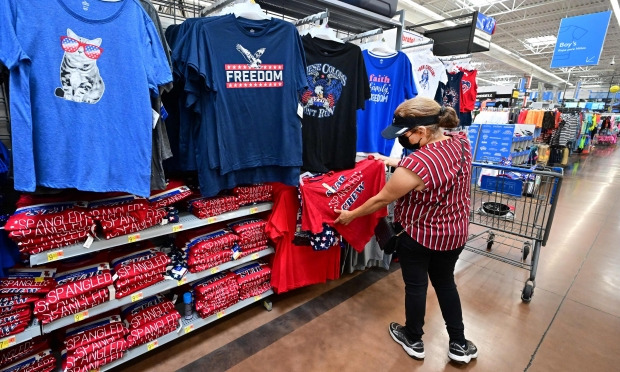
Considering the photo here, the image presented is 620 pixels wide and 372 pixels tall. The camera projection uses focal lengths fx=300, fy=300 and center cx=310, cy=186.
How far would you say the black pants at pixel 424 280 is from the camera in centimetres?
207

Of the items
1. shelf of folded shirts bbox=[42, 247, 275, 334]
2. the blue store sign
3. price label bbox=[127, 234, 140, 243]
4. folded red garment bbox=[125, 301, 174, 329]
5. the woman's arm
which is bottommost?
folded red garment bbox=[125, 301, 174, 329]

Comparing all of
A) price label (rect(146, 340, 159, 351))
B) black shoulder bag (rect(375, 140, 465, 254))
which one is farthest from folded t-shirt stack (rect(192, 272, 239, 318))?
black shoulder bag (rect(375, 140, 465, 254))

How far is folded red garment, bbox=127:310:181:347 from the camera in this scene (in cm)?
194

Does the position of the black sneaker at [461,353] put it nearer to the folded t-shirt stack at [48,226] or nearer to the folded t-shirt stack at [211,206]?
the folded t-shirt stack at [211,206]

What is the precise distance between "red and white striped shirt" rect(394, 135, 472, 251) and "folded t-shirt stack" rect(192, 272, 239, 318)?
4.71ft

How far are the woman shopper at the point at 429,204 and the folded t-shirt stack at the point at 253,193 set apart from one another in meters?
0.70

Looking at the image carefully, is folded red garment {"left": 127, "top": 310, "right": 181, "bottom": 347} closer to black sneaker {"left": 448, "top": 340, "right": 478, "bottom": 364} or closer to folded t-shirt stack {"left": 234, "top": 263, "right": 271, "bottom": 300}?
folded t-shirt stack {"left": 234, "top": 263, "right": 271, "bottom": 300}

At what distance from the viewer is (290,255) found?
2.67 metres

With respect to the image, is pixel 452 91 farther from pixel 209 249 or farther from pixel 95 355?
pixel 95 355

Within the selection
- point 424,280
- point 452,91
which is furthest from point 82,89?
point 452,91

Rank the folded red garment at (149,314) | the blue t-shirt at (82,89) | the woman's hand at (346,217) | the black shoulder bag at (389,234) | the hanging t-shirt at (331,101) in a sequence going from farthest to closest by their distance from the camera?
the hanging t-shirt at (331,101)
the woman's hand at (346,217)
the black shoulder bag at (389,234)
the folded red garment at (149,314)
the blue t-shirt at (82,89)

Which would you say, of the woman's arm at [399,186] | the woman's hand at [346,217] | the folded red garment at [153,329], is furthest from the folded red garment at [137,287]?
the woman's arm at [399,186]

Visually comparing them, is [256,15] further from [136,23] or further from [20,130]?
[20,130]

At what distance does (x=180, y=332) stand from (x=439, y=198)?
80.1 inches
